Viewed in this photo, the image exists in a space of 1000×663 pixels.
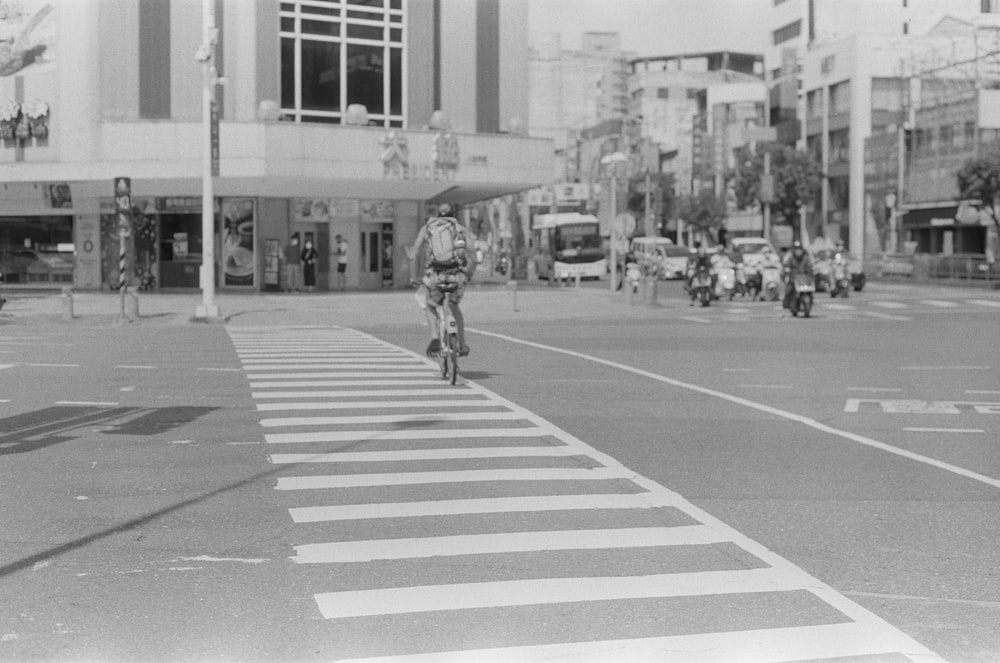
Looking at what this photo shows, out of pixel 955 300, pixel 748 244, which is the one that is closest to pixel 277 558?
pixel 955 300

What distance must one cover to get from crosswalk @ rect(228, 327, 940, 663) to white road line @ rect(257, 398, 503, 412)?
3.75ft

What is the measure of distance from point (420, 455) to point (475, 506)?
2235mm

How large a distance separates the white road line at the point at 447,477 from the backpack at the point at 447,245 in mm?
6571

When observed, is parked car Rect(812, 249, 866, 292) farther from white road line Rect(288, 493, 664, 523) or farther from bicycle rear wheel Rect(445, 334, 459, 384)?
white road line Rect(288, 493, 664, 523)

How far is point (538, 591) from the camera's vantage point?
679 centimetres

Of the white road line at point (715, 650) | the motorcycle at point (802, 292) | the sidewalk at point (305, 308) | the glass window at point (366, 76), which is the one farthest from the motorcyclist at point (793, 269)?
the white road line at point (715, 650)

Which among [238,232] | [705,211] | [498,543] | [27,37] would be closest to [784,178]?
[705,211]

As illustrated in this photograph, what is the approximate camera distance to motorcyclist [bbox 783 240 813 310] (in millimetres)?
34562

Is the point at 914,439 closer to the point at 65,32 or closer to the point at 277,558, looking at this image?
the point at 277,558

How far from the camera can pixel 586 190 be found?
140750 mm

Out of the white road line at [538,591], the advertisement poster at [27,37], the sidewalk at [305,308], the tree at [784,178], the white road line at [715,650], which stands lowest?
the sidewalk at [305,308]

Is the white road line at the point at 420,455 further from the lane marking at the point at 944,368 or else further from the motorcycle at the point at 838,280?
the motorcycle at the point at 838,280

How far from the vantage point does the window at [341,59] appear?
155 ft

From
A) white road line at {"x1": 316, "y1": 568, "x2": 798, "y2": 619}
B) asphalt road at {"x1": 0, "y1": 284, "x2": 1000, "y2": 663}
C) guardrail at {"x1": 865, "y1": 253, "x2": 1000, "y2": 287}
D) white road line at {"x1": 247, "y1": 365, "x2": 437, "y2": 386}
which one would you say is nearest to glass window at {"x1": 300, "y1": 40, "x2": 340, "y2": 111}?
guardrail at {"x1": 865, "y1": 253, "x2": 1000, "y2": 287}
